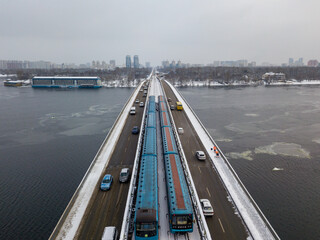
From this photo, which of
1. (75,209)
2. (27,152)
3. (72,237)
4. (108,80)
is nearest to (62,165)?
(27,152)

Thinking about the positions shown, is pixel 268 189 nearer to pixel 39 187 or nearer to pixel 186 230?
pixel 186 230

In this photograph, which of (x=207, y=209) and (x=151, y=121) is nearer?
(x=207, y=209)

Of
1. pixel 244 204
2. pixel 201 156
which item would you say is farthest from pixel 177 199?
pixel 201 156

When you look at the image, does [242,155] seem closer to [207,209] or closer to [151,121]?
[151,121]

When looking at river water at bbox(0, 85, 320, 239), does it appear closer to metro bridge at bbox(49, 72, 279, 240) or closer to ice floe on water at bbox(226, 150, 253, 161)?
ice floe on water at bbox(226, 150, 253, 161)

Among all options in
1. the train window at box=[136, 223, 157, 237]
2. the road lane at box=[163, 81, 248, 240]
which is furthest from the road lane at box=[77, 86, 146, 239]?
the road lane at box=[163, 81, 248, 240]

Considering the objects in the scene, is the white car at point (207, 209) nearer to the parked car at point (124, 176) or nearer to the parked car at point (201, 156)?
the parked car at point (124, 176)
